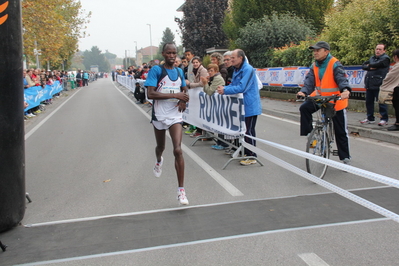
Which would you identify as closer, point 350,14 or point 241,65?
point 241,65

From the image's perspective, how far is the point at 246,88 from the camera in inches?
267

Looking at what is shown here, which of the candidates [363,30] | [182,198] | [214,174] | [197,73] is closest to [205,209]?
[182,198]

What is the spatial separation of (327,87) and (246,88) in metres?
1.30

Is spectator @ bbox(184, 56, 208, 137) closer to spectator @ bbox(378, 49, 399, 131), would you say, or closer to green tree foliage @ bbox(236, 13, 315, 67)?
spectator @ bbox(378, 49, 399, 131)

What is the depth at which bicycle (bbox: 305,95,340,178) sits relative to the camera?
19.6ft

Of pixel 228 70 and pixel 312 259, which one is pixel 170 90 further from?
pixel 228 70

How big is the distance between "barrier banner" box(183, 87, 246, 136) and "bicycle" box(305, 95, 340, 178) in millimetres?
1267

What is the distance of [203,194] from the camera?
5.40 m

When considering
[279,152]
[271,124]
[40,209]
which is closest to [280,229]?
[40,209]

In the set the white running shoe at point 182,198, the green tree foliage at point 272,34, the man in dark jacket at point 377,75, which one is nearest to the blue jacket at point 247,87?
the white running shoe at point 182,198

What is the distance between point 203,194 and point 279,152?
9.95ft

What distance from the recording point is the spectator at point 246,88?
668 centimetres

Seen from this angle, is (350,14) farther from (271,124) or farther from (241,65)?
(241,65)

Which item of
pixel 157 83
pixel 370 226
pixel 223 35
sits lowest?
pixel 370 226
